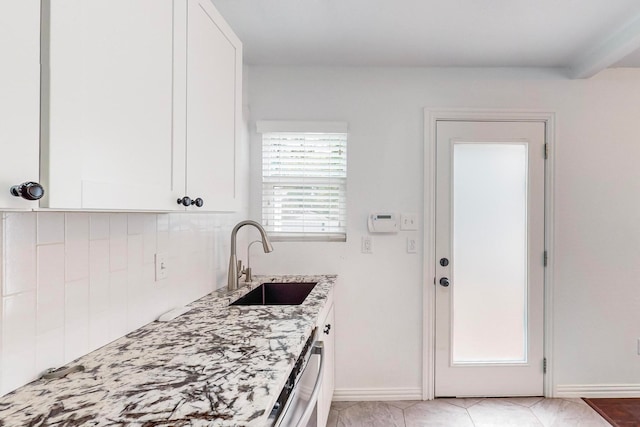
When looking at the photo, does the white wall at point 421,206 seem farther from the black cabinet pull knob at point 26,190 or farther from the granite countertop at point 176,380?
the black cabinet pull knob at point 26,190

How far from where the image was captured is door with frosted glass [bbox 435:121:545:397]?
2482 mm

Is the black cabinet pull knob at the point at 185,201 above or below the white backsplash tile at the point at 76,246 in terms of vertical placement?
above

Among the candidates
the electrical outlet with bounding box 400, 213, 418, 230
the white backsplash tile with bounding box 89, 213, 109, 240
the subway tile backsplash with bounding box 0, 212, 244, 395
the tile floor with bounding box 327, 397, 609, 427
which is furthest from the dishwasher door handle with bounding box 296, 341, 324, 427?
the electrical outlet with bounding box 400, 213, 418, 230

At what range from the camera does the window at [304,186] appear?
255 cm

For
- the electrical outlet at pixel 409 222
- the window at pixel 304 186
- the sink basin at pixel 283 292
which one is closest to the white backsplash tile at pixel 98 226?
the sink basin at pixel 283 292

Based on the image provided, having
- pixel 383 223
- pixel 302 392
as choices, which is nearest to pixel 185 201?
pixel 302 392

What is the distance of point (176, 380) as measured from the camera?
920mm

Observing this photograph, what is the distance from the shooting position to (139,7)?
88cm

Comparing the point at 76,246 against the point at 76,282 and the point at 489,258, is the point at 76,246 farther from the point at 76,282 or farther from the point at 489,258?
the point at 489,258

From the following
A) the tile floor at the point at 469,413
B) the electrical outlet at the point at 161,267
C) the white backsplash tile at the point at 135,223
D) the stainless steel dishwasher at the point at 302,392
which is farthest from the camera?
the tile floor at the point at 469,413

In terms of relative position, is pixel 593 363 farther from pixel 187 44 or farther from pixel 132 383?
pixel 187 44

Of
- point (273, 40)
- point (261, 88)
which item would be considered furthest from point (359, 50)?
point (261, 88)

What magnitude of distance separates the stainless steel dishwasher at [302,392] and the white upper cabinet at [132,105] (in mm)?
642

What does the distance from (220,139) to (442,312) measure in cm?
194
